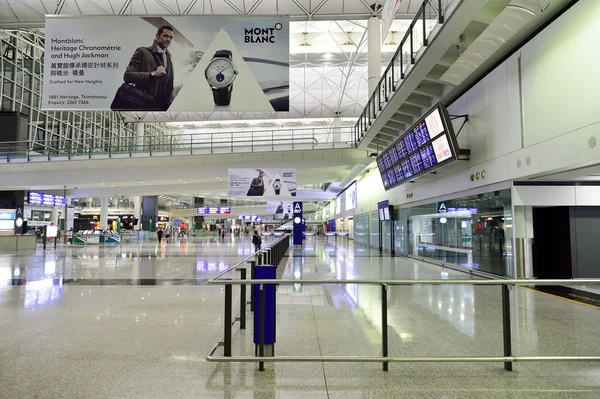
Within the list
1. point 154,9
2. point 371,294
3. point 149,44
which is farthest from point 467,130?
point 154,9

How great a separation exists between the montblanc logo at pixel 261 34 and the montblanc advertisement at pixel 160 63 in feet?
0.06

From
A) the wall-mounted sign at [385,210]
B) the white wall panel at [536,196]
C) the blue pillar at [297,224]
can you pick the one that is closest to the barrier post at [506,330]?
the white wall panel at [536,196]

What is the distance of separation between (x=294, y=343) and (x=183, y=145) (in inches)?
875

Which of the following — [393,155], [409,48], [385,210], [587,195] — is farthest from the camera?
[385,210]

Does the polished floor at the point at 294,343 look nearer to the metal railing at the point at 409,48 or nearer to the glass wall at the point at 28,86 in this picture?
the metal railing at the point at 409,48

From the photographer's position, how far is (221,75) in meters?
6.96

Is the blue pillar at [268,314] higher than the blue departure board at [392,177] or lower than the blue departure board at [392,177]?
lower

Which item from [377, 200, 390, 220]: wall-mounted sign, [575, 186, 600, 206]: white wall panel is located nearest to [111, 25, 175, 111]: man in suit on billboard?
[575, 186, 600, 206]: white wall panel

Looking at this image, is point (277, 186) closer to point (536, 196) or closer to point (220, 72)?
point (536, 196)

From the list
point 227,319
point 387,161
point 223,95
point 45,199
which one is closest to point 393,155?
point 387,161

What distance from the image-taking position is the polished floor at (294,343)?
3479 mm

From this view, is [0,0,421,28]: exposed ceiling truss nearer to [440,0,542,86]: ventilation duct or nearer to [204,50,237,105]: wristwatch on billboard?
[440,0,542,86]: ventilation duct

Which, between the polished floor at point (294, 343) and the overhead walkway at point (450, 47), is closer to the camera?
the polished floor at point (294, 343)

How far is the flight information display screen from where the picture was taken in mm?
10648
